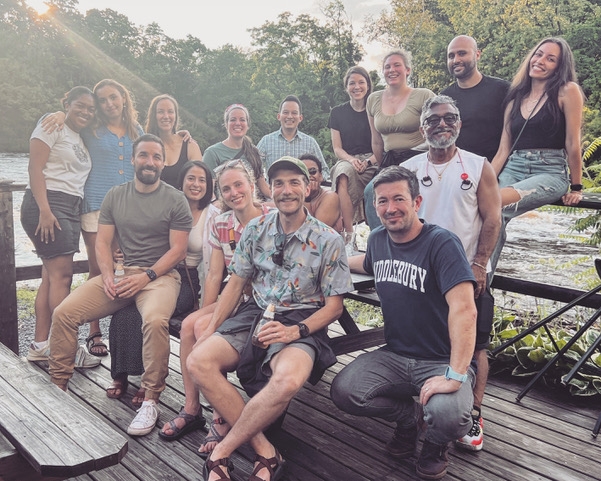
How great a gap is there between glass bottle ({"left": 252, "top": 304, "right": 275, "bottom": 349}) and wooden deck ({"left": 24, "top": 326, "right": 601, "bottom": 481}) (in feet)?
1.89

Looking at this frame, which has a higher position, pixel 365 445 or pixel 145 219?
pixel 145 219

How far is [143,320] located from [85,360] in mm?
953

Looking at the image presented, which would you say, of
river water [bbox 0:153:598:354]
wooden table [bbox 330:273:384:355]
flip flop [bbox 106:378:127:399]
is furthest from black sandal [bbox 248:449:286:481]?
river water [bbox 0:153:598:354]

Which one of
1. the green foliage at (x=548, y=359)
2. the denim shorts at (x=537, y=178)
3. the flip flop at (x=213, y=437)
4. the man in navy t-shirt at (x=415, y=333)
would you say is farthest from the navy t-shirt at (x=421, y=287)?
the green foliage at (x=548, y=359)

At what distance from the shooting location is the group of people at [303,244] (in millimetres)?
2500

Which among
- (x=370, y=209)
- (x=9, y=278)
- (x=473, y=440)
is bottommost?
(x=473, y=440)

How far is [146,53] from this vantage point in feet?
106

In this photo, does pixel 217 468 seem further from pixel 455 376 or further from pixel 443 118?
pixel 443 118

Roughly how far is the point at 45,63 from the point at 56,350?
23.7 m

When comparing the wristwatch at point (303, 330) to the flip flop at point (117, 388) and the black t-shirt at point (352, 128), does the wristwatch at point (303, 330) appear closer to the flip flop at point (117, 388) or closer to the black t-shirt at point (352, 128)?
the flip flop at point (117, 388)

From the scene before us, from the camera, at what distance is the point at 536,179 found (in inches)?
122

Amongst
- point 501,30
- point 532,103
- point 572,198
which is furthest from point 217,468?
point 501,30

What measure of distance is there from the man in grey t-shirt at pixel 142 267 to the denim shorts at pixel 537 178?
2029mm

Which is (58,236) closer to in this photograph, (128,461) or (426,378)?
(128,461)
